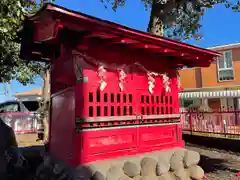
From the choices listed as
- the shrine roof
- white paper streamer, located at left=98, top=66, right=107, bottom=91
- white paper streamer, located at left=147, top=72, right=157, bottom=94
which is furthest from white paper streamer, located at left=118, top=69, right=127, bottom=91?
white paper streamer, located at left=147, top=72, right=157, bottom=94

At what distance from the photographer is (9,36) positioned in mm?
4871

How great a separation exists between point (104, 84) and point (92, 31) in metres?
1.13

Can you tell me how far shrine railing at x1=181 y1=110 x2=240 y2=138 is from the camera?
30.5ft

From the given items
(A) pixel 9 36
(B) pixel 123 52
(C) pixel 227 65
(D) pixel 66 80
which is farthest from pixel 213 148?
(C) pixel 227 65

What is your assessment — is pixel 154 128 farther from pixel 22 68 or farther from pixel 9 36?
pixel 22 68

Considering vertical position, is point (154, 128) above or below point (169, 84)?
below

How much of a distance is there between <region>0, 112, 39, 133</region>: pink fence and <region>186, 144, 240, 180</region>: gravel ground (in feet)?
31.1

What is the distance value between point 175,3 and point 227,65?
43.3 ft

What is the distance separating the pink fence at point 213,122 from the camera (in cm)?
928

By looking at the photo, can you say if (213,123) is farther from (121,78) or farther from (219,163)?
(121,78)

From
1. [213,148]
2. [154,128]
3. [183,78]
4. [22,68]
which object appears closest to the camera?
[154,128]

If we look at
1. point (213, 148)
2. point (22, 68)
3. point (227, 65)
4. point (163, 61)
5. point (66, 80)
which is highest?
point (227, 65)

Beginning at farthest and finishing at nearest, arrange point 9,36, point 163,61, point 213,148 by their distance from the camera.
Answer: point 213,148
point 163,61
point 9,36

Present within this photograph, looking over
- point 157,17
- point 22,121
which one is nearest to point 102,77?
point 157,17
